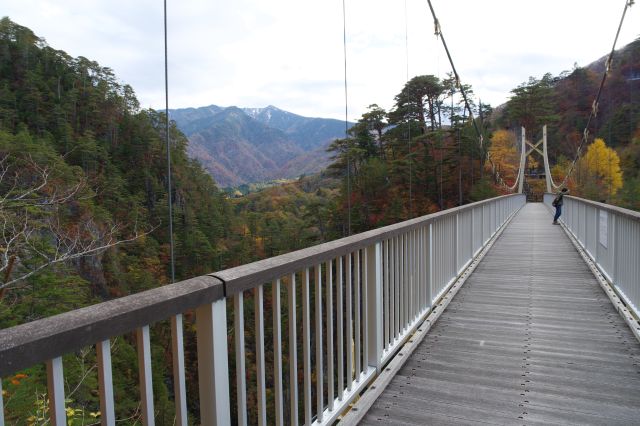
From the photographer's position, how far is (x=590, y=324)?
12.5 ft

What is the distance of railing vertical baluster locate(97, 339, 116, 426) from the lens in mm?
939

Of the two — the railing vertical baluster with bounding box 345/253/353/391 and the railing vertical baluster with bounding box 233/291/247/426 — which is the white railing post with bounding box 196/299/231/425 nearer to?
the railing vertical baluster with bounding box 233/291/247/426

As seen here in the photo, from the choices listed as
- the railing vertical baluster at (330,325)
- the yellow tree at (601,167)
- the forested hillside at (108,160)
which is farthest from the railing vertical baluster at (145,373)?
the yellow tree at (601,167)

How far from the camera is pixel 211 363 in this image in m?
1.28

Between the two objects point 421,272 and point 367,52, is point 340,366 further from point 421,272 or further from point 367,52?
point 367,52

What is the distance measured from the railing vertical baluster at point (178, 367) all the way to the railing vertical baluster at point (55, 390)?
1.03 ft

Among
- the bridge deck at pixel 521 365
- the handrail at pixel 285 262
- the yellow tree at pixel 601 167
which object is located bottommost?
the bridge deck at pixel 521 365

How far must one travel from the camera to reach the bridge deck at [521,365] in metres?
2.31

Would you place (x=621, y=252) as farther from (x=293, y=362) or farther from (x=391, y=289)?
(x=293, y=362)

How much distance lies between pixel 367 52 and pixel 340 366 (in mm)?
14799

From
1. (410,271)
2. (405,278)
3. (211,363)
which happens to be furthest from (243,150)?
(211,363)

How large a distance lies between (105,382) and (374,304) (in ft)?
5.74

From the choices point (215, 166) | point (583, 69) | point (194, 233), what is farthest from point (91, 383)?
point (583, 69)

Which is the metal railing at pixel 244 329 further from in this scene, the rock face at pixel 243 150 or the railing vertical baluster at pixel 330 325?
the rock face at pixel 243 150
